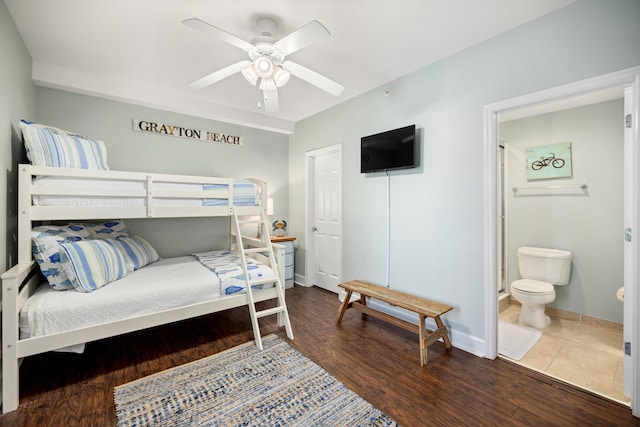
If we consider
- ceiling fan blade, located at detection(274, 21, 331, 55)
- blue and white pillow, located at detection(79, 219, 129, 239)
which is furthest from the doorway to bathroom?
blue and white pillow, located at detection(79, 219, 129, 239)

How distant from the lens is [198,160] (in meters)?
3.74

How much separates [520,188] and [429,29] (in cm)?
241

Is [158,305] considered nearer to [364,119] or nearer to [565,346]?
[364,119]

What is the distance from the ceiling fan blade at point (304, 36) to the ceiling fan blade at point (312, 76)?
0.64 feet

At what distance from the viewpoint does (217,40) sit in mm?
2262

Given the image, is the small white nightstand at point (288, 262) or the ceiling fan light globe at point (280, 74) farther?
the small white nightstand at point (288, 262)

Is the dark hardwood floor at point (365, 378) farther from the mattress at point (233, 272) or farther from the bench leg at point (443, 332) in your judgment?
the mattress at point (233, 272)

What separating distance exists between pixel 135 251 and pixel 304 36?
2.51 m

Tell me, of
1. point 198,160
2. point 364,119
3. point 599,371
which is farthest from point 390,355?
point 198,160

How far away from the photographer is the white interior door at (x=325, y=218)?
3.84m

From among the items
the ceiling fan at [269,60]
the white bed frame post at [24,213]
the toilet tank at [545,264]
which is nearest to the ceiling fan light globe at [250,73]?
the ceiling fan at [269,60]

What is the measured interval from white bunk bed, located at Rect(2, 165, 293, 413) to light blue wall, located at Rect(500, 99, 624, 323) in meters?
3.13

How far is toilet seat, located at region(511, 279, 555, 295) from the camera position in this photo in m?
2.81

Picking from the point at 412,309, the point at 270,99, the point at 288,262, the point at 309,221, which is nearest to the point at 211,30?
the point at 270,99
